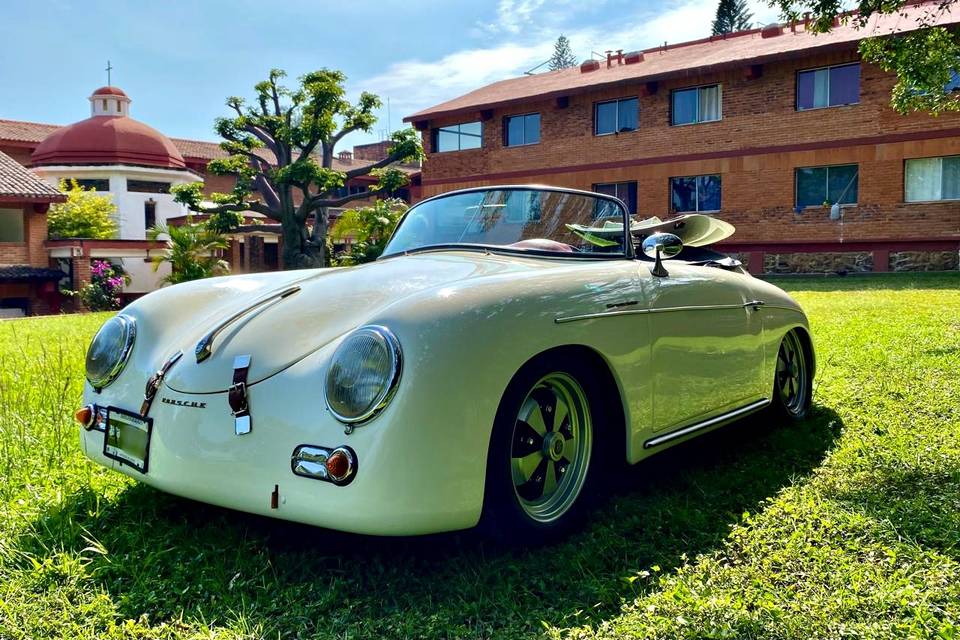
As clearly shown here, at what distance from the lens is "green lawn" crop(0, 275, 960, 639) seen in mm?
2273

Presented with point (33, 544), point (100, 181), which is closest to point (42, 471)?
point (33, 544)

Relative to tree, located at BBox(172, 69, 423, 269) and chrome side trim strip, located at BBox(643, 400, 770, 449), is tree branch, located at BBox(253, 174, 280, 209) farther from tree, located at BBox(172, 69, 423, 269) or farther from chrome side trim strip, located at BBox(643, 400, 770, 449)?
chrome side trim strip, located at BBox(643, 400, 770, 449)

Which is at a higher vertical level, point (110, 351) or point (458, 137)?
point (458, 137)

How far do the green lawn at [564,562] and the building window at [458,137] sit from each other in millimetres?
25696

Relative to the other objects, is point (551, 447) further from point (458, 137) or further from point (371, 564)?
point (458, 137)

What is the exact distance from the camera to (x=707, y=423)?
11.6 ft

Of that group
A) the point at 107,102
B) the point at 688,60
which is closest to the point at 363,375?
the point at 688,60

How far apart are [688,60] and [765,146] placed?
416cm

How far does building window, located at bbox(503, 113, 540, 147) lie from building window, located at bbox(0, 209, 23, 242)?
731 inches

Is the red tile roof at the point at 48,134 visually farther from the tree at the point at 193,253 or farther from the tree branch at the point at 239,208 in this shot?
the tree at the point at 193,253

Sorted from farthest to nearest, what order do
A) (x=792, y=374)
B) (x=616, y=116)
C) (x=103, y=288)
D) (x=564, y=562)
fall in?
(x=103, y=288), (x=616, y=116), (x=792, y=374), (x=564, y=562)

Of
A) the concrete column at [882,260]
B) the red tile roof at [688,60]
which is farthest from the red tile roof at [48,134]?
the concrete column at [882,260]

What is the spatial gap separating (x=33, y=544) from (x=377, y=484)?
1.52 metres

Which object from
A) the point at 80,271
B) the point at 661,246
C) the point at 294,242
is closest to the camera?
the point at 661,246
